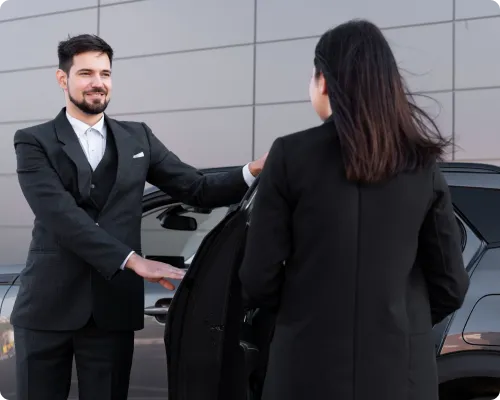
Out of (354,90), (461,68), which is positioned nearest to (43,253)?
(354,90)

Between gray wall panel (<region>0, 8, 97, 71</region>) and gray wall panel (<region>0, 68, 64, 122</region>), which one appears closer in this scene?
gray wall panel (<region>0, 8, 97, 71</region>)

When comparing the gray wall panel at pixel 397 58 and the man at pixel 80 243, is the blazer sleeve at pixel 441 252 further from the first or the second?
the gray wall panel at pixel 397 58

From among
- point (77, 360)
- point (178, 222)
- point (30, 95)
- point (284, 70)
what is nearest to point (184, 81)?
point (284, 70)

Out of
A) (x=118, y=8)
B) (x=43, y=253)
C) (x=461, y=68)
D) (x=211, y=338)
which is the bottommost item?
(x=211, y=338)

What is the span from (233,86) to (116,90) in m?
1.70

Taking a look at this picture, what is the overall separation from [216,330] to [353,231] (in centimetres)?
69

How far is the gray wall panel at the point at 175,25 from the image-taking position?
30.1 feet

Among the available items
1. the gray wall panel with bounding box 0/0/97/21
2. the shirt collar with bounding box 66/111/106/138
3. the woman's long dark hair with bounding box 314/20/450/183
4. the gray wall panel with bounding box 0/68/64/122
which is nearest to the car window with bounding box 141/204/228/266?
the shirt collar with bounding box 66/111/106/138

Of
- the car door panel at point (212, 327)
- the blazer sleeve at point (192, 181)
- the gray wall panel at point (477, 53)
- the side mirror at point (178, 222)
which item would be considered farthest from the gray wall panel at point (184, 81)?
the car door panel at point (212, 327)

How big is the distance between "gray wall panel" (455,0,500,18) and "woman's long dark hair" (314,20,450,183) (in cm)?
658

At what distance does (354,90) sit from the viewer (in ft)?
5.71

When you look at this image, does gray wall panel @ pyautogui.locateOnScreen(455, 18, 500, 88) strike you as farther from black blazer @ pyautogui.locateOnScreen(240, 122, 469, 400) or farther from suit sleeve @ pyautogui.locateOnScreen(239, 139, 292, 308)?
Result: suit sleeve @ pyautogui.locateOnScreen(239, 139, 292, 308)

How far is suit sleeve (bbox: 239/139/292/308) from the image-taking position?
1.76 meters

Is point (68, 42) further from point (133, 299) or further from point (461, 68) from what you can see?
point (461, 68)
